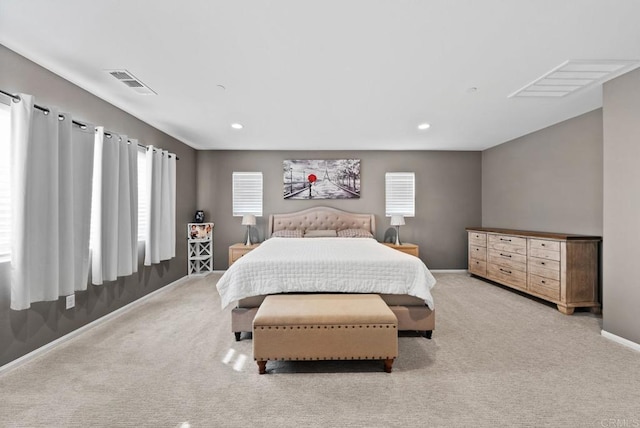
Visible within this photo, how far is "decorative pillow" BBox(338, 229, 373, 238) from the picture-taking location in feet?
16.8

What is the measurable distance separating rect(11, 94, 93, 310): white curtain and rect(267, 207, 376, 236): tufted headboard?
10.2 ft

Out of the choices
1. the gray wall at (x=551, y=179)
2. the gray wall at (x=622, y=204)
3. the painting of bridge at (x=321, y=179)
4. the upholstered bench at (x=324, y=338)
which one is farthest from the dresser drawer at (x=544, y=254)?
the painting of bridge at (x=321, y=179)

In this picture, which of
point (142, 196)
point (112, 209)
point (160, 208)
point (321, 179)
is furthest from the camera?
point (321, 179)

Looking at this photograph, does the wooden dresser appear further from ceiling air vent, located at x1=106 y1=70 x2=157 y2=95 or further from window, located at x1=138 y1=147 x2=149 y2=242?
window, located at x1=138 y1=147 x2=149 y2=242

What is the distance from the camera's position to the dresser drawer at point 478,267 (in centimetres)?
482

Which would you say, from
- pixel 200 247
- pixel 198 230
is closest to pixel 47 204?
pixel 198 230

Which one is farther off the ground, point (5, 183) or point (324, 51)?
point (324, 51)

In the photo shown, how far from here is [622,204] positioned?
2.54 meters

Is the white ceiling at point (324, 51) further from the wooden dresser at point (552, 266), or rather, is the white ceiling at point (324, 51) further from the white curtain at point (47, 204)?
the wooden dresser at point (552, 266)

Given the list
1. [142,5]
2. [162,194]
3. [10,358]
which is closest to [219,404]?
[10,358]

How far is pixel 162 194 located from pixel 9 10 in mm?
2648

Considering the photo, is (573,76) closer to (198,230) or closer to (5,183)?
(5,183)

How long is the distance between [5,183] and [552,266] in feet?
18.6

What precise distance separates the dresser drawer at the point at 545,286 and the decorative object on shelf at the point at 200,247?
533 centimetres
